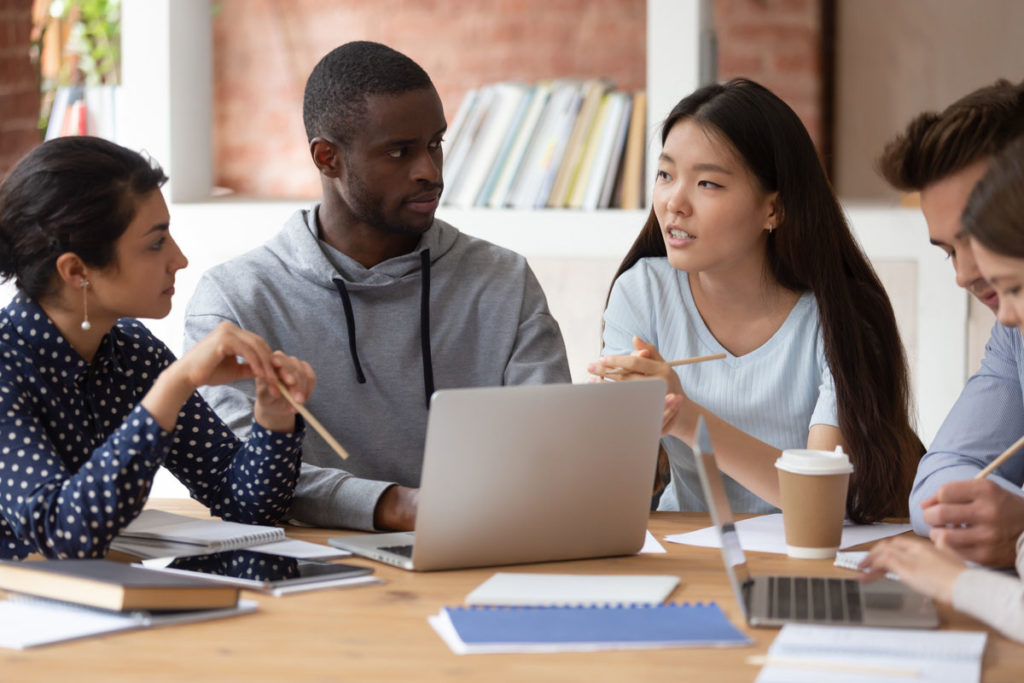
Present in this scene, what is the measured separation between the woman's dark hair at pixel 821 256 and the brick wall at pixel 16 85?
173 cm

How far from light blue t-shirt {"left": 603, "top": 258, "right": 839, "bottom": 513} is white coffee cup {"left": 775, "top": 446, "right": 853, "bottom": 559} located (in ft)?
1.60

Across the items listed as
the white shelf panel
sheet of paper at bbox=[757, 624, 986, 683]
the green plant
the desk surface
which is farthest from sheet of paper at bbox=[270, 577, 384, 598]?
the green plant

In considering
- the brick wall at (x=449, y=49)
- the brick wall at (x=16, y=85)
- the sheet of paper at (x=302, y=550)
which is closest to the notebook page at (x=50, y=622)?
the sheet of paper at (x=302, y=550)

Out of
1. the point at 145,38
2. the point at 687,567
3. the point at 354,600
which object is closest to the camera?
the point at 354,600

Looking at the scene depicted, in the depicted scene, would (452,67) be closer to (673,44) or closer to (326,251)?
(673,44)

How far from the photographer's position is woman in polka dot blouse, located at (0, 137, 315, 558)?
137 centimetres

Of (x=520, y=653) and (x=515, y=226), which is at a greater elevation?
(x=515, y=226)

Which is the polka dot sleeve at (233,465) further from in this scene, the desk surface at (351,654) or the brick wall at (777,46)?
the brick wall at (777,46)

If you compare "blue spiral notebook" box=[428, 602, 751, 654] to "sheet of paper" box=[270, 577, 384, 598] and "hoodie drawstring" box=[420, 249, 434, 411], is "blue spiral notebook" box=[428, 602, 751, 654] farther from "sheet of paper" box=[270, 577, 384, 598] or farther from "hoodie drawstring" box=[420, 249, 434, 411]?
"hoodie drawstring" box=[420, 249, 434, 411]

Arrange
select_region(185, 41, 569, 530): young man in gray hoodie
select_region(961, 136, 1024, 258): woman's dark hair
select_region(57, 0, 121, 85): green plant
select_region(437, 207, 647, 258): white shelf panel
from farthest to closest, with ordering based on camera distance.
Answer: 1. select_region(57, 0, 121, 85): green plant
2. select_region(437, 207, 647, 258): white shelf panel
3. select_region(185, 41, 569, 530): young man in gray hoodie
4. select_region(961, 136, 1024, 258): woman's dark hair

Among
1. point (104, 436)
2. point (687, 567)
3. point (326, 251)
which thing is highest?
point (326, 251)

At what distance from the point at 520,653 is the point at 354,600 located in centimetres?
24

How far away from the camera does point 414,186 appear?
73.4 inches

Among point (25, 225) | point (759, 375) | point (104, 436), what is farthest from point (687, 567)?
point (25, 225)
